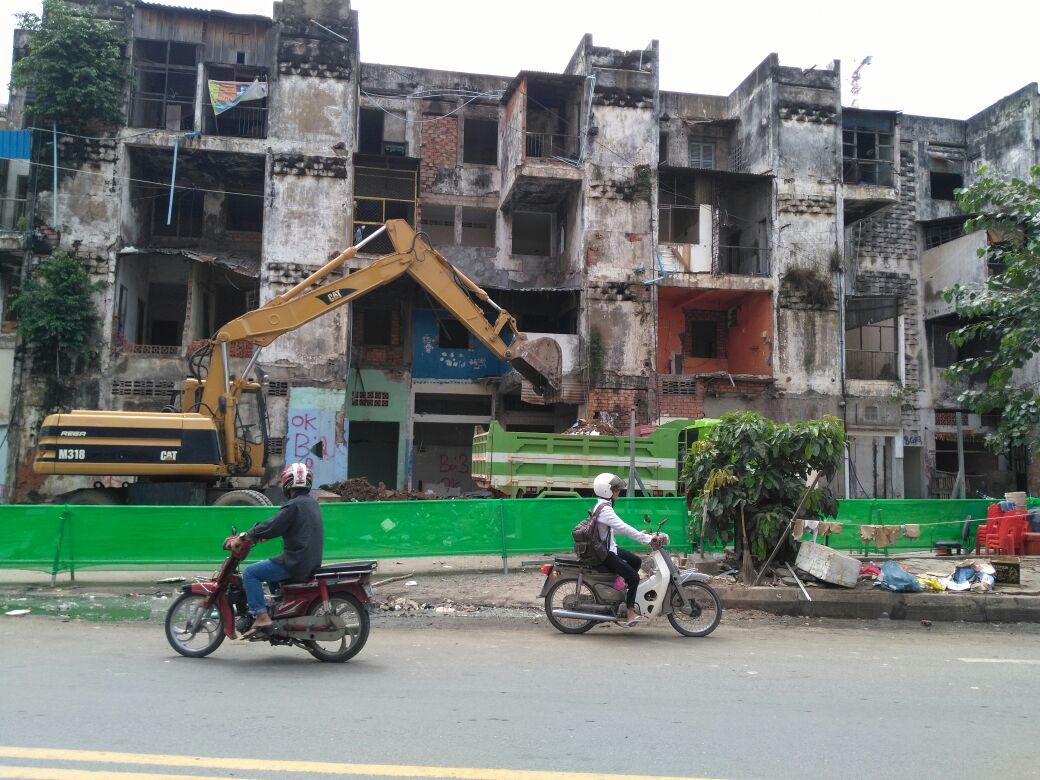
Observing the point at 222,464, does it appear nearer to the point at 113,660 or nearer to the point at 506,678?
the point at 113,660

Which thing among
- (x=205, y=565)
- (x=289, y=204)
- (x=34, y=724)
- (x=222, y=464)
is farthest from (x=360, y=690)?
(x=289, y=204)

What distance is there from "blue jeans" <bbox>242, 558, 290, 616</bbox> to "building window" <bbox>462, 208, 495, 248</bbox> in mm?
21322

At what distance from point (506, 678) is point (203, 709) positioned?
217cm

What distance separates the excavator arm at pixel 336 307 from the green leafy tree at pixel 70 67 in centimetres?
992

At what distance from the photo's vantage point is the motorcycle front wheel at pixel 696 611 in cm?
844

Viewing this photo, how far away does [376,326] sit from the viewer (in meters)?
26.9

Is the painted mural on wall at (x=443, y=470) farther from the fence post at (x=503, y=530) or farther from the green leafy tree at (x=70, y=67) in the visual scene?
the fence post at (x=503, y=530)

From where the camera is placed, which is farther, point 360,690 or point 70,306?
point 70,306

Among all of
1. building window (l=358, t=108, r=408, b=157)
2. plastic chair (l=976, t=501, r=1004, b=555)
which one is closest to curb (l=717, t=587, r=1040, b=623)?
plastic chair (l=976, t=501, r=1004, b=555)

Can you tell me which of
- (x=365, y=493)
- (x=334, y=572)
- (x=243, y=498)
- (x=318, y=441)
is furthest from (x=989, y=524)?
(x=318, y=441)

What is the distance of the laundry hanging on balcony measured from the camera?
76.4ft

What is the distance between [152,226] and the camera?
2577 centimetres

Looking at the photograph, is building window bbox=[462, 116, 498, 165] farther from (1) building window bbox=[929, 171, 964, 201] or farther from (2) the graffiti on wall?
(1) building window bbox=[929, 171, 964, 201]

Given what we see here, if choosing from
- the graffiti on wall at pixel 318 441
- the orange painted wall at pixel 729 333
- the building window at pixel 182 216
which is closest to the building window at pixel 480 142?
the orange painted wall at pixel 729 333
